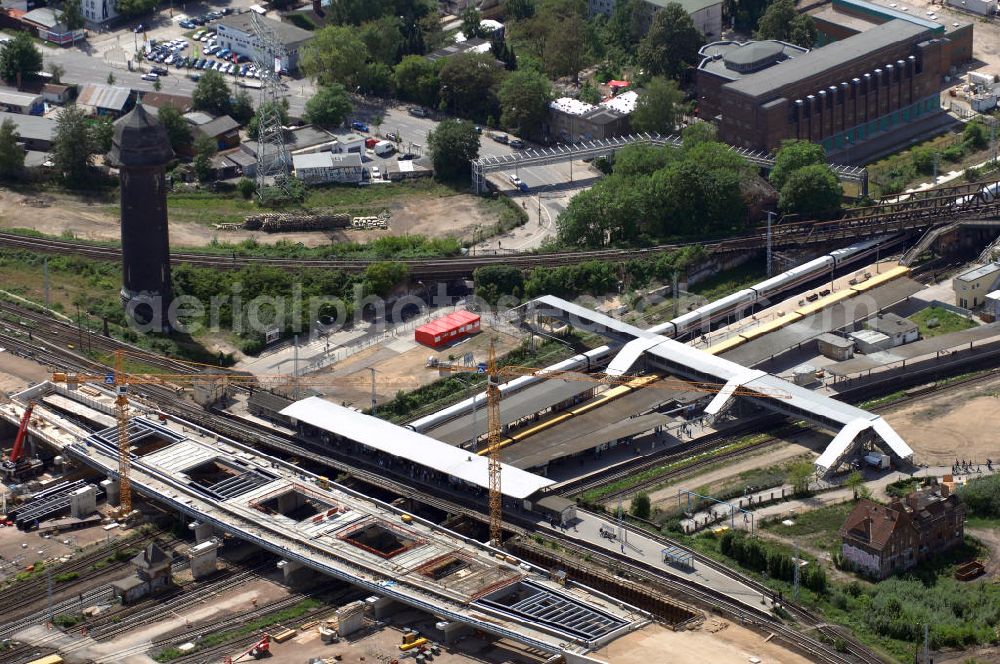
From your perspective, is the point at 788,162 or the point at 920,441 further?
the point at 788,162

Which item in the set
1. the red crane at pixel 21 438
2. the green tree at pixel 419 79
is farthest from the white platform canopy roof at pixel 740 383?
the green tree at pixel 419 79

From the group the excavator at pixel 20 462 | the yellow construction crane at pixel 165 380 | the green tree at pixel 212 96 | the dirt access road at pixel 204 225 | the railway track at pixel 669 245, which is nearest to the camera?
the yellow construction crane at pixel 165 380

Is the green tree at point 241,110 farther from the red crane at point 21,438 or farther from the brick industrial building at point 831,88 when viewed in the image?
the red crane at point 21,438

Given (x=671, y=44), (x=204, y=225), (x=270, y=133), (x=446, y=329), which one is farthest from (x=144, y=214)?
(x=671, y=44)

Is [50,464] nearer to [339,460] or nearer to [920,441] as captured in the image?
[339,460]

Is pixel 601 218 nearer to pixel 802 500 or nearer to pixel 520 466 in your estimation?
pixel 520 466

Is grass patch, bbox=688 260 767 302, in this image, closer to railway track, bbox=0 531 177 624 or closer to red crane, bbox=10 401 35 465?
railway track, bbox=0 531 177 624

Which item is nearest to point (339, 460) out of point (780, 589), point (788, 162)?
point (780, 589)
